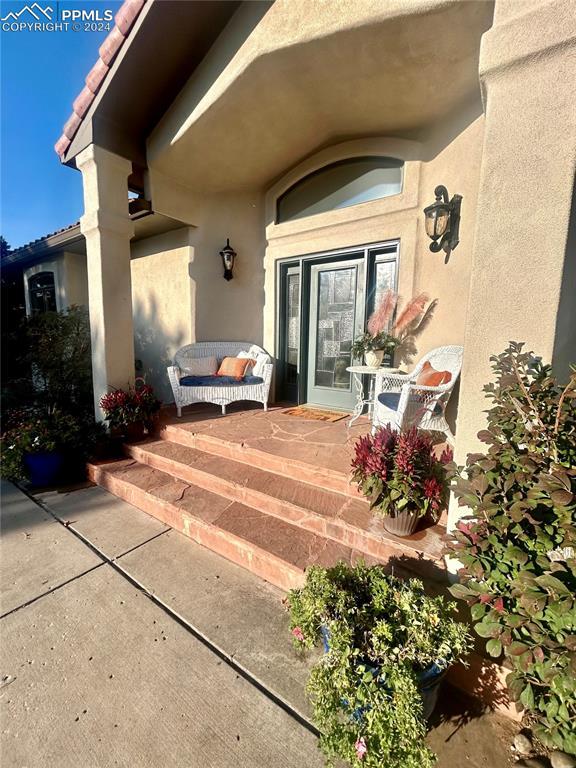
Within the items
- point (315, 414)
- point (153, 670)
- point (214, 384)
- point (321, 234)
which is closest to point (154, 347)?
point (214, 384)

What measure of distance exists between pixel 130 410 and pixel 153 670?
8.97 ft

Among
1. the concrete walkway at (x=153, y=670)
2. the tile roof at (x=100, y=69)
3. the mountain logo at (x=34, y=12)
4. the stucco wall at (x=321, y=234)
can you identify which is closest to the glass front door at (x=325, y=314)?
the stucco wall at (x=321, y=234)

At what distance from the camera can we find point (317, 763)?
120 centimetres

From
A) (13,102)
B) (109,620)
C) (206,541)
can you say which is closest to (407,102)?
(13,102)

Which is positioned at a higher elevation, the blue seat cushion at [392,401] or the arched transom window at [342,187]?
the arched transom window at [342,187]

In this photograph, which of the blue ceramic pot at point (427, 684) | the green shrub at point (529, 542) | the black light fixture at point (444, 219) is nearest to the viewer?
the green shrub at point (529, 542)

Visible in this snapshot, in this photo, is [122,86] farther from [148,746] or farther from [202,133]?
[148,746]

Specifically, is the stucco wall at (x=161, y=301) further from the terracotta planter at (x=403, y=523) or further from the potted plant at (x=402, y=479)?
the terracotta planter at (x=403, y=523)

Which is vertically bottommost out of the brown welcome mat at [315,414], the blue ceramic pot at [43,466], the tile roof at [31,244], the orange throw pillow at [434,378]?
the blue ceramic pot at [43,466]

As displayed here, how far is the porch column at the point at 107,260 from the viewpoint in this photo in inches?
142

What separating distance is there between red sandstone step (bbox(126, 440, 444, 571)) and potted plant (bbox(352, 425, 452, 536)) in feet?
0.36

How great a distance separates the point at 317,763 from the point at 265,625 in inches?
24.2

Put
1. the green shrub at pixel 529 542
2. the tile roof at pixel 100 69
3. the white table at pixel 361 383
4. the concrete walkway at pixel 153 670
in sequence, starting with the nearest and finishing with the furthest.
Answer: the green shrub at pixel 529 542 → the concrete walkway at pixel 153 670 → the tile roof at pixel 100 69 → the white table at pixel 361 383

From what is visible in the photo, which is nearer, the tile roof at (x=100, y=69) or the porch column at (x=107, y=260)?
the tile roof at (x=100, y=69)
